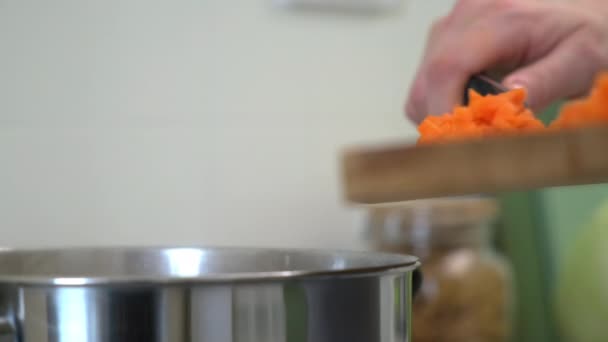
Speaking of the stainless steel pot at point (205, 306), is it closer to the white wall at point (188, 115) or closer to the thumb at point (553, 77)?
the thumb at point (553, 77)

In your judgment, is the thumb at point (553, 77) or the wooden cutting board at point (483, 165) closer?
the wooden cutting board at point (483, 165)

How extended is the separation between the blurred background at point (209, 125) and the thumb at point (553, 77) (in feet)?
1.58

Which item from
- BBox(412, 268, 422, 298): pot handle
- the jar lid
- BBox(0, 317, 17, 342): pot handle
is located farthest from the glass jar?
BBox(0, 317, 17, 342): pot handle

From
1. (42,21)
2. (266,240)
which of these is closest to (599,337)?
(266,240)

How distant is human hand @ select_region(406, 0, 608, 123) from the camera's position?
0.45m

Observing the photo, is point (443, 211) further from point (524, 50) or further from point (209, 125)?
point (524, 50)

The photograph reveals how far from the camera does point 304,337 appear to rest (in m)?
0.34

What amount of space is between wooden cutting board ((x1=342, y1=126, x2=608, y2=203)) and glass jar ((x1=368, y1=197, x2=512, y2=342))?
55cm

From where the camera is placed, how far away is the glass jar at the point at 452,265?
838 mm

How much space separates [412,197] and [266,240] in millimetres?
622

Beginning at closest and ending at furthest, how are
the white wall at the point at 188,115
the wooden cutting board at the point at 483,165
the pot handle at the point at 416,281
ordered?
1. the wooden cutting board at the point at 483,165
2. the pot handle at the point at 416,281
3. the white wall at the point at 188,115

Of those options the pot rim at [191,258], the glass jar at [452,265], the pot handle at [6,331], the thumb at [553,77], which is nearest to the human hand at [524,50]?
the thumb at [553,77]

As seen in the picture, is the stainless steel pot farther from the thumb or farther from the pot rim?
the thumb

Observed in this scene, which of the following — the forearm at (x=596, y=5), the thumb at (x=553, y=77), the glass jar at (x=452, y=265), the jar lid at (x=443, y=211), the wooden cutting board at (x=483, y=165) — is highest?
the forearm at (x=596, y=5)
